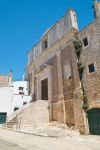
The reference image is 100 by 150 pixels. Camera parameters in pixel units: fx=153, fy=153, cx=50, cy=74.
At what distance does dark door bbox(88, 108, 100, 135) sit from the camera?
36.3ft

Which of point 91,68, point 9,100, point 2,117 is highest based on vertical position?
point 91,68

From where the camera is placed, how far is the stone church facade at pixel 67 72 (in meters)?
12.2

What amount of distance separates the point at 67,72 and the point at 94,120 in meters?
5.51

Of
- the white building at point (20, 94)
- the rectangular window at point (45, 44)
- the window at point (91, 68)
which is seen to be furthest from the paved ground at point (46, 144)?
the rectangular window at point (45, 44)

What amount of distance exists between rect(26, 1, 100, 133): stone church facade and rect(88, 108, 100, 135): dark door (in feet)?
0.56

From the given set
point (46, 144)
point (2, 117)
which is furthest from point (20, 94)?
point (46, 144)

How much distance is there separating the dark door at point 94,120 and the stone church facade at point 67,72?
6.8 inches

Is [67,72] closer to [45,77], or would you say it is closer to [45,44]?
[45,77]

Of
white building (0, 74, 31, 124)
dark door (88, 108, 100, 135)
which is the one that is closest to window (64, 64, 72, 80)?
dark door (88, 108, 100, 135)

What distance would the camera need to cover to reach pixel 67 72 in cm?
1522

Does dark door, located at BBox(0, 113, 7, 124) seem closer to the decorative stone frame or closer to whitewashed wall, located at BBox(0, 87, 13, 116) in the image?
whitewashed wall, located at BBox(0, 87, 13, 116)

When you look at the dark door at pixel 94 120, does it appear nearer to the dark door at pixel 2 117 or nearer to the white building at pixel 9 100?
the white building at pixel 9 100

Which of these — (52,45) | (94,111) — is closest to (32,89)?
(52,45)

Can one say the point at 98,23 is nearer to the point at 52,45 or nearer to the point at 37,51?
the point at 52,45
